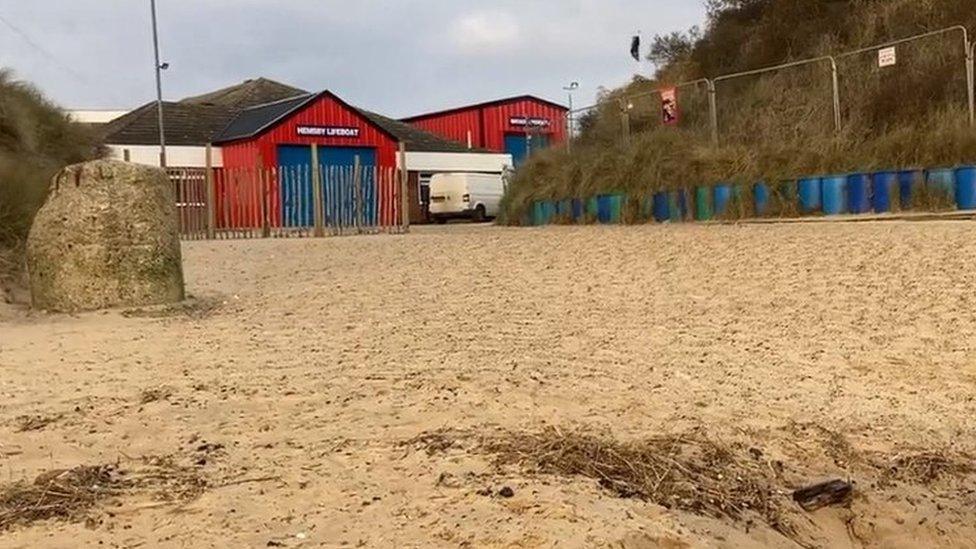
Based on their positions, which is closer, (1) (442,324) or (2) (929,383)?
(2) (929,383)

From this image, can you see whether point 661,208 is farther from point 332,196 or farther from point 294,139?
point 294,139

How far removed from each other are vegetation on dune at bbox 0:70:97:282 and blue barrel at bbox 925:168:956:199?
12786 millimetres

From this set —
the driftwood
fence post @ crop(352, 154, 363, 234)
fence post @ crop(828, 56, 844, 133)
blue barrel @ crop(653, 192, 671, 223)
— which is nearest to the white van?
fence post @ crop(352, 154, 363, 234)

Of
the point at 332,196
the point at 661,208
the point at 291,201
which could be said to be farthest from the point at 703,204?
the point at 291,201

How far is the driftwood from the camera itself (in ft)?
13.5

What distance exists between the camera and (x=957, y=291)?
8484 millimetres

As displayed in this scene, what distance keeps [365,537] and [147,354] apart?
3.77m

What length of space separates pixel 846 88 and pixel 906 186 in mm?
4646

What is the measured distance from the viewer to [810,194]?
Answer: 17.9 metres

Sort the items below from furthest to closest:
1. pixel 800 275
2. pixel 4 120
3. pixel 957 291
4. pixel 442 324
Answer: pixel 4 120
pixel 800 275
pixel 957 291
pixel 442 324

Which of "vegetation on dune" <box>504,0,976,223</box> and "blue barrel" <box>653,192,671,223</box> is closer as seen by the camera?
"vegetation on dune" <box>504,0,976,223</box>

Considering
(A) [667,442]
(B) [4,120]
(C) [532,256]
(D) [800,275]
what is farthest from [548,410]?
(B) [4,120]

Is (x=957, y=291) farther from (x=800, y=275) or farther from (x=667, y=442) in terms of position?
(x=667, y=442)

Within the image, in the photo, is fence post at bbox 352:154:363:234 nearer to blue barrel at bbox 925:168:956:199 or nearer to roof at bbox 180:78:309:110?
blue barrel at bbox 925:168:956:199
